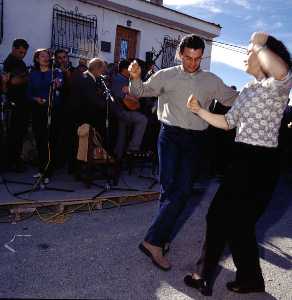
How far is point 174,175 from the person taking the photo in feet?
12.3

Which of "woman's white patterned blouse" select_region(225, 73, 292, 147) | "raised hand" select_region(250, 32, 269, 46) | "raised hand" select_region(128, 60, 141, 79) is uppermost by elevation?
"raised hand" select_region(250, 32, 269, 46)

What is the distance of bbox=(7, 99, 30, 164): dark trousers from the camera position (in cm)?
675

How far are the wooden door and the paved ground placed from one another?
837 cm

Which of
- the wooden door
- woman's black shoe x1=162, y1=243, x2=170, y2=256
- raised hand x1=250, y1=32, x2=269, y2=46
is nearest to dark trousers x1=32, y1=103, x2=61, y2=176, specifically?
woman's black shoe x1=162, y1=243, x2=170, y2=256

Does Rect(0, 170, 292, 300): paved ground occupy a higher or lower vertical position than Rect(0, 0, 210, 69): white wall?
lower

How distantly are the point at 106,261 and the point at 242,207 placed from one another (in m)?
1.39

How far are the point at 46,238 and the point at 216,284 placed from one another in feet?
5.91

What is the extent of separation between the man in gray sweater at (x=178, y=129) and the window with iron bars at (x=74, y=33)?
787 centimetres

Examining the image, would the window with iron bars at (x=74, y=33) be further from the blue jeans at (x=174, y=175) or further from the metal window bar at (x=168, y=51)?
the blue jeans at (x=174, y=175)

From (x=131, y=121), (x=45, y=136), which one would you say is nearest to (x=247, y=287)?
(x=131, y=121)

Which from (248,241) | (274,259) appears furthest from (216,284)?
(274,259)

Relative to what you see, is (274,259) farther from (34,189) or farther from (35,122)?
(35,122)

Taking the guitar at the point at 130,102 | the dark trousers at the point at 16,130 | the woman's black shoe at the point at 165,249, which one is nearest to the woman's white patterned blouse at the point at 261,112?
the woman's black shoe at the point at 165,249

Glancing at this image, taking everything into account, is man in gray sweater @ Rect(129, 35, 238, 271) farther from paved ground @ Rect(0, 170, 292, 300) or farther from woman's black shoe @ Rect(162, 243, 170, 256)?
paved ground @ Rect(0, 170, 292, 300)
